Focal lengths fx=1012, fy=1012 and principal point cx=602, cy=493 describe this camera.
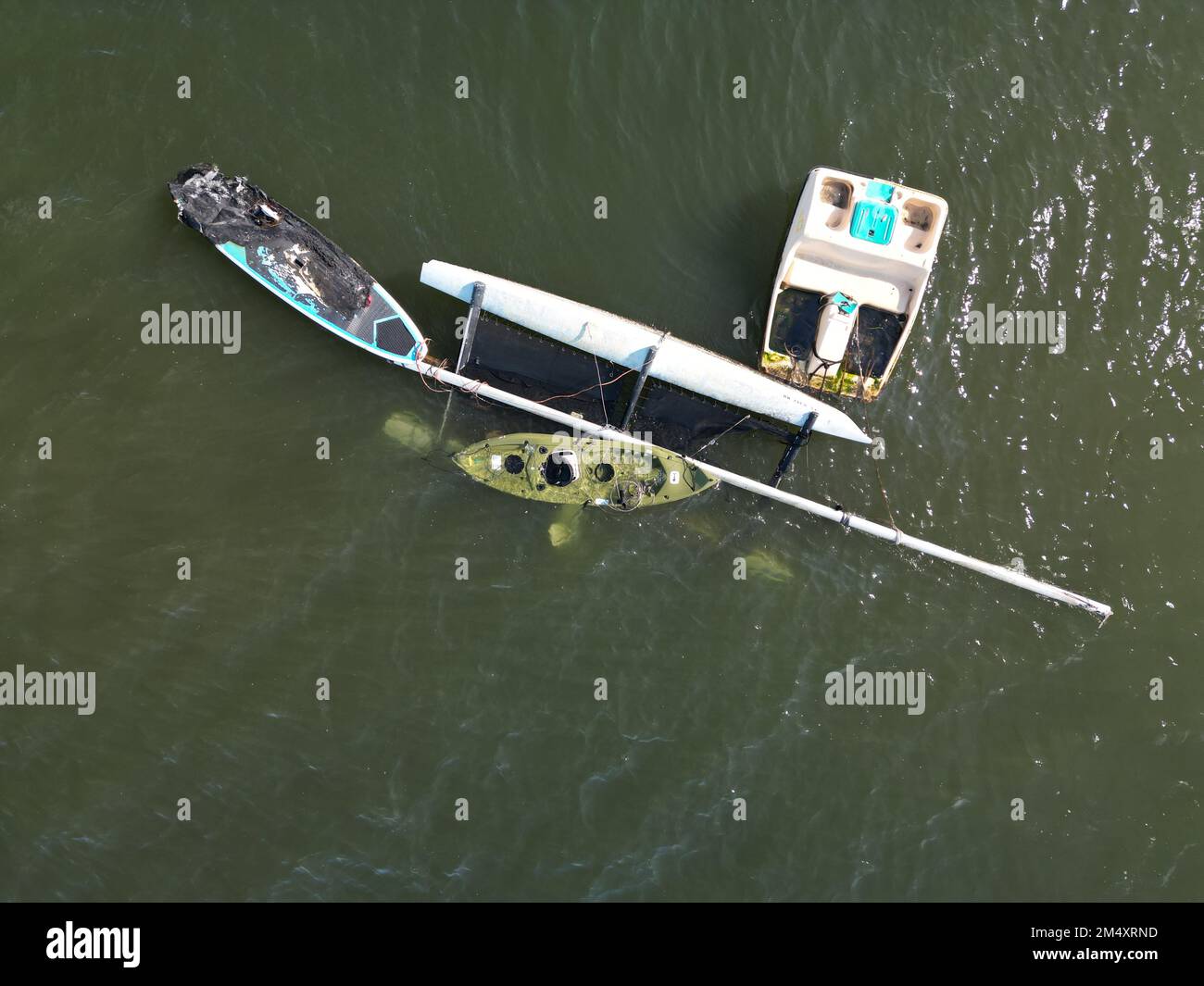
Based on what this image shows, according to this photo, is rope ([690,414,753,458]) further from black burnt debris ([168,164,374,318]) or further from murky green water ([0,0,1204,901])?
black burnt debris ([168,164,374,318])

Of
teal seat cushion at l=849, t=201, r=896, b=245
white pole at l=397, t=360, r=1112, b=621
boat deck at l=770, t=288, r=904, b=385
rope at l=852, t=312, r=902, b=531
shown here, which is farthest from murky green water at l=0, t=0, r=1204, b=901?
teal seat cushion at l=849, t=201, r=896, b=245

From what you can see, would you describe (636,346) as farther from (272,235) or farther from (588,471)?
(272,235)

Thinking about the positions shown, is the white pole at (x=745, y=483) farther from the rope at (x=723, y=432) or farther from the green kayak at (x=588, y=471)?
the rope at (x=723, y=432)

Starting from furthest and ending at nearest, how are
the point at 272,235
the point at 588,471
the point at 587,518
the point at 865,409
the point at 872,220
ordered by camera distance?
the point at 865,409 < the point at 587,518 < the point at 588,471 < the point at 272,235 < the point at 872,220

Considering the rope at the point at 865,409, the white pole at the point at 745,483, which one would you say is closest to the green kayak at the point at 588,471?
the white pole at the point at 745,483

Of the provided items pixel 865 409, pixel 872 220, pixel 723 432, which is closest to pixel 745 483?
pixel 723 432

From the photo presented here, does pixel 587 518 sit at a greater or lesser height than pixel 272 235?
lesser
